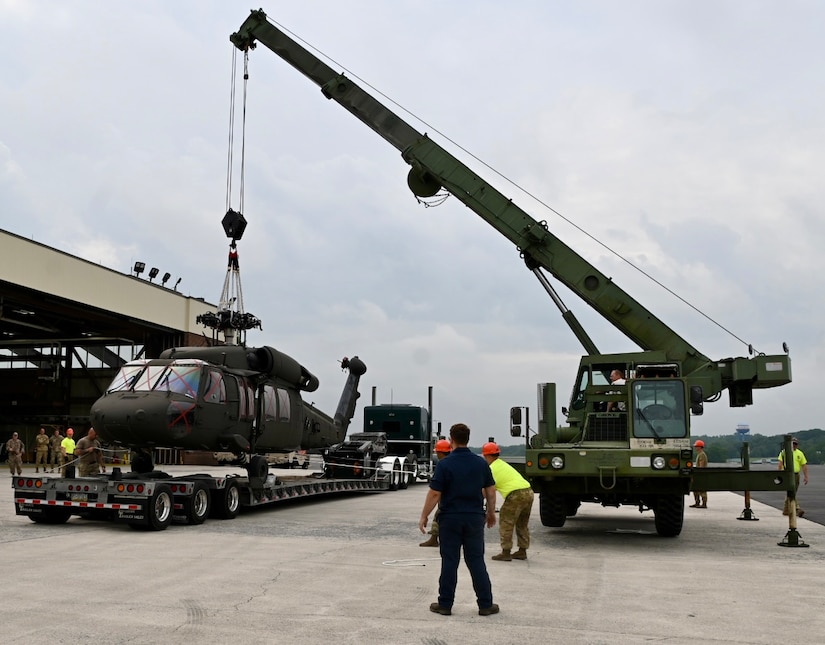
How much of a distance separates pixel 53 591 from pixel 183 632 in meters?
2.16

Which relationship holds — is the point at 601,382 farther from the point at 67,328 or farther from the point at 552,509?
the point at 67,328

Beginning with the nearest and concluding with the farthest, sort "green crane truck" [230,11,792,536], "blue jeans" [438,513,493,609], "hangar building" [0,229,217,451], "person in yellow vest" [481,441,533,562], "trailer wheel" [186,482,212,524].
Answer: "blue jeans" [438,513,493,609]
"person in yellow vest" [481,441,533,562]
"green crane truck" [230,11,792,536]
"trailer wheel" [186,482,212,524]
"hangar building" [0,229,217,451]

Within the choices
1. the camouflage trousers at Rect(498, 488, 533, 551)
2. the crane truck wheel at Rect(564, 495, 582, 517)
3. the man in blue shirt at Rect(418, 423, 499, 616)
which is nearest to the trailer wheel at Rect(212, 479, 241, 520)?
the crane truck wheel at Rect(564, 495, 582, 517)

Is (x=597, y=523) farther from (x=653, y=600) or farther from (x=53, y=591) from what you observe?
(x=53, y=591)

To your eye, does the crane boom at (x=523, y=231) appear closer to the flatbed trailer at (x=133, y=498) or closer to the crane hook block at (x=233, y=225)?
the crane hook block at (x=233, y=225)

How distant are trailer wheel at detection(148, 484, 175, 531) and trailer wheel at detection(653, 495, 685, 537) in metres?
7.47

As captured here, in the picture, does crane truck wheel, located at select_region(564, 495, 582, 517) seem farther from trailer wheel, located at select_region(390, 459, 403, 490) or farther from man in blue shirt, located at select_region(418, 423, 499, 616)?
trailer wheel, located at select_region(390, 459, 403, 490)

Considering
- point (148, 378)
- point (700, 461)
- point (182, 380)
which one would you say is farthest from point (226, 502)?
point (700, 461)

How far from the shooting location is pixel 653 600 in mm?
7578

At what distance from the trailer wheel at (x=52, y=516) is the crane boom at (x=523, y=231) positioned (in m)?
8.82

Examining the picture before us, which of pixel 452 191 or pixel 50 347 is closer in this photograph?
pixel 452 191

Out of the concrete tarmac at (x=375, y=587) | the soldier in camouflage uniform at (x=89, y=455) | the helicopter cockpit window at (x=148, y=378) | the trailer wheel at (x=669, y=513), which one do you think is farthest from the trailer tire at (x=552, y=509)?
the soldier in camouflage uniform at (x=89, y=455)

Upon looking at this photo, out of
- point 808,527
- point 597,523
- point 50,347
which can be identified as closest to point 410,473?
point 597,523

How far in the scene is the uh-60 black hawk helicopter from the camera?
13.3 meters
